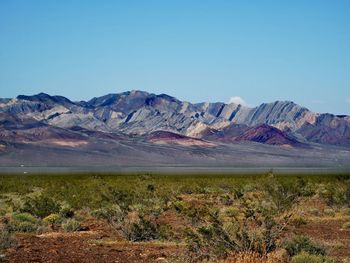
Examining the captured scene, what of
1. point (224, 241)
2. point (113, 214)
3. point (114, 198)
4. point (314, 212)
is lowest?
point (314, 212)

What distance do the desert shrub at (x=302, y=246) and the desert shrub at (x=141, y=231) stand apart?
620cm

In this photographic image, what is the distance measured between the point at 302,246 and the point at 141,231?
6.70 m

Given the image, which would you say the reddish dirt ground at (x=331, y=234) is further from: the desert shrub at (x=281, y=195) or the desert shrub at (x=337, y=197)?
the desert shrub at (x=337, y=197)

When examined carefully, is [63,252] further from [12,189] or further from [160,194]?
[12,189]

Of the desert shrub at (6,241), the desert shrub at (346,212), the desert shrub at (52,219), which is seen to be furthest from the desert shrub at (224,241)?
the desert shrub at (346,212)

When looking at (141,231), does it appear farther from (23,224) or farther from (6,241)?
(6,241)

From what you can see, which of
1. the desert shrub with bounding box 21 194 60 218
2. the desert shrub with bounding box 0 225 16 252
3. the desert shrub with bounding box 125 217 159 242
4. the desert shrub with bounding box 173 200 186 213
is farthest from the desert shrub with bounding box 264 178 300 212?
the desert shrub with bounding box 0 225 16 252

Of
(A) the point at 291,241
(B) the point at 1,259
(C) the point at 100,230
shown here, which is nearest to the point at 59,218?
(C) the point at 100,230

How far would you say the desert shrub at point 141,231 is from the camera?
1986 cm

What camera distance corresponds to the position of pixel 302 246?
1495 cm

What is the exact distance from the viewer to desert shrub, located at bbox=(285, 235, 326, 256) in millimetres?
14906

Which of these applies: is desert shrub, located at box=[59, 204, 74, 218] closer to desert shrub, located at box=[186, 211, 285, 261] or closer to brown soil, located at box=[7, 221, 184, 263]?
brown soil, located at box=[7, 221, 184, 263]

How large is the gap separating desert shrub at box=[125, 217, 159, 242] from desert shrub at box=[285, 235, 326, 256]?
20.3 feet

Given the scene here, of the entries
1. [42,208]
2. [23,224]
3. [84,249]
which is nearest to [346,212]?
[42,208]
